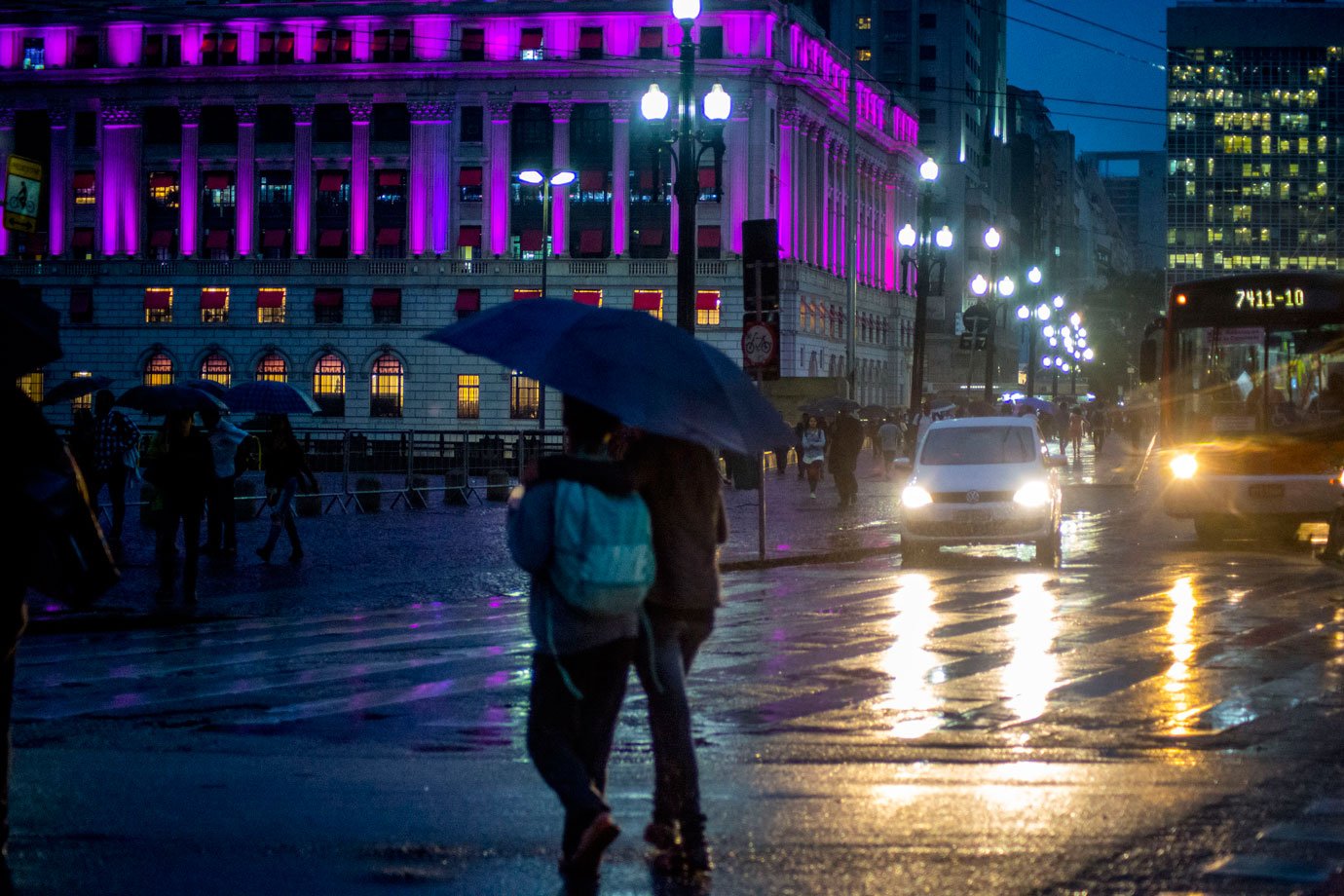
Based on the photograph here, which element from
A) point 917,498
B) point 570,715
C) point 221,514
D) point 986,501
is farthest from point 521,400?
point 570,715

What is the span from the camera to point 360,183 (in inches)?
3622

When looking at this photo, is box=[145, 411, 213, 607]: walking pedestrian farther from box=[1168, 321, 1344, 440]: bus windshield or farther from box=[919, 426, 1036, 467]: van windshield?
box=[1168, 321, 1344, 440]: bus windshield

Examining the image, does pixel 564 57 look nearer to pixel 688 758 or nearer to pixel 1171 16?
pixel 688 758

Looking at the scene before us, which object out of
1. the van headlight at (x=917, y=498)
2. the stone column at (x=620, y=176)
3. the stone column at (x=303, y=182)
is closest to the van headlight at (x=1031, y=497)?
the van headlight at (x=917, y=498)

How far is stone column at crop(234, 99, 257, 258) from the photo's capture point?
9250 centimetres

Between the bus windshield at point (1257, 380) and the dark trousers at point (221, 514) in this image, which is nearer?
the dark trousers at point (221, 514)

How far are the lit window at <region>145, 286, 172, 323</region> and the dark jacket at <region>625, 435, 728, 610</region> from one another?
88.9m

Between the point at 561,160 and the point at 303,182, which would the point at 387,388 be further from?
the point at 561,160

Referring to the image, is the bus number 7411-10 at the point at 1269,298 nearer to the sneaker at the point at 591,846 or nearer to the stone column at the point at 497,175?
the sneaker at the point at 591,846

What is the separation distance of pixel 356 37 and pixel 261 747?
8515 centimetres

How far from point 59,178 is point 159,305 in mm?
7838

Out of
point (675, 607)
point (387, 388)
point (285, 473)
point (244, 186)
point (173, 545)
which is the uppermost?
point (244, 186)

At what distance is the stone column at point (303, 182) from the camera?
303 feet

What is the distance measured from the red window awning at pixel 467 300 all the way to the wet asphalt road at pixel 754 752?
74037 mm
